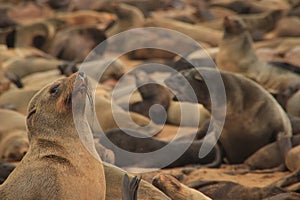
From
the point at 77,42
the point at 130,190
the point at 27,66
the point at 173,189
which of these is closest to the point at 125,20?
the point at 77,42

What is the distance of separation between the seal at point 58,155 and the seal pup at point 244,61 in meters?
5.46

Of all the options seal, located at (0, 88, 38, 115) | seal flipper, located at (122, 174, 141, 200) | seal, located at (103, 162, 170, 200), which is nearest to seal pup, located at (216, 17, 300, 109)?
seal, located at (0, 88, 38, 115)

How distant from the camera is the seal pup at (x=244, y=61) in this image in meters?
9.79

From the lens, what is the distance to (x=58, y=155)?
4352 mm

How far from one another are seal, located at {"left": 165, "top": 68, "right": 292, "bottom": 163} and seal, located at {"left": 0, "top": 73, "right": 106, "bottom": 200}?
7.20 feet

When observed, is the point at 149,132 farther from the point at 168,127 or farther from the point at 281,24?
the point at 281,24

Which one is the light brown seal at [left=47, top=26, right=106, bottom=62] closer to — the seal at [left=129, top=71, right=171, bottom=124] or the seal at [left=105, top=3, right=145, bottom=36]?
the seal at [left=105, top=3, right=145, bottom=36]

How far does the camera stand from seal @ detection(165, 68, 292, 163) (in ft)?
21.7

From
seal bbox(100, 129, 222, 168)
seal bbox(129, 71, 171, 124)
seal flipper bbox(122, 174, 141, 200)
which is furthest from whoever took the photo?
seal bbox(129, 71, 171, 124)

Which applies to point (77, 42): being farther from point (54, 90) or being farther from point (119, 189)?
point (54, 90)

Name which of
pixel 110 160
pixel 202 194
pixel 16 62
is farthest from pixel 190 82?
pixel 16 62

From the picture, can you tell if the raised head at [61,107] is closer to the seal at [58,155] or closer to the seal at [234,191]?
the seal at [58,155]

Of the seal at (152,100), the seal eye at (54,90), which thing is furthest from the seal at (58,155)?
the seal at (152,100)

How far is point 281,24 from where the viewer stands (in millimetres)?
13781
